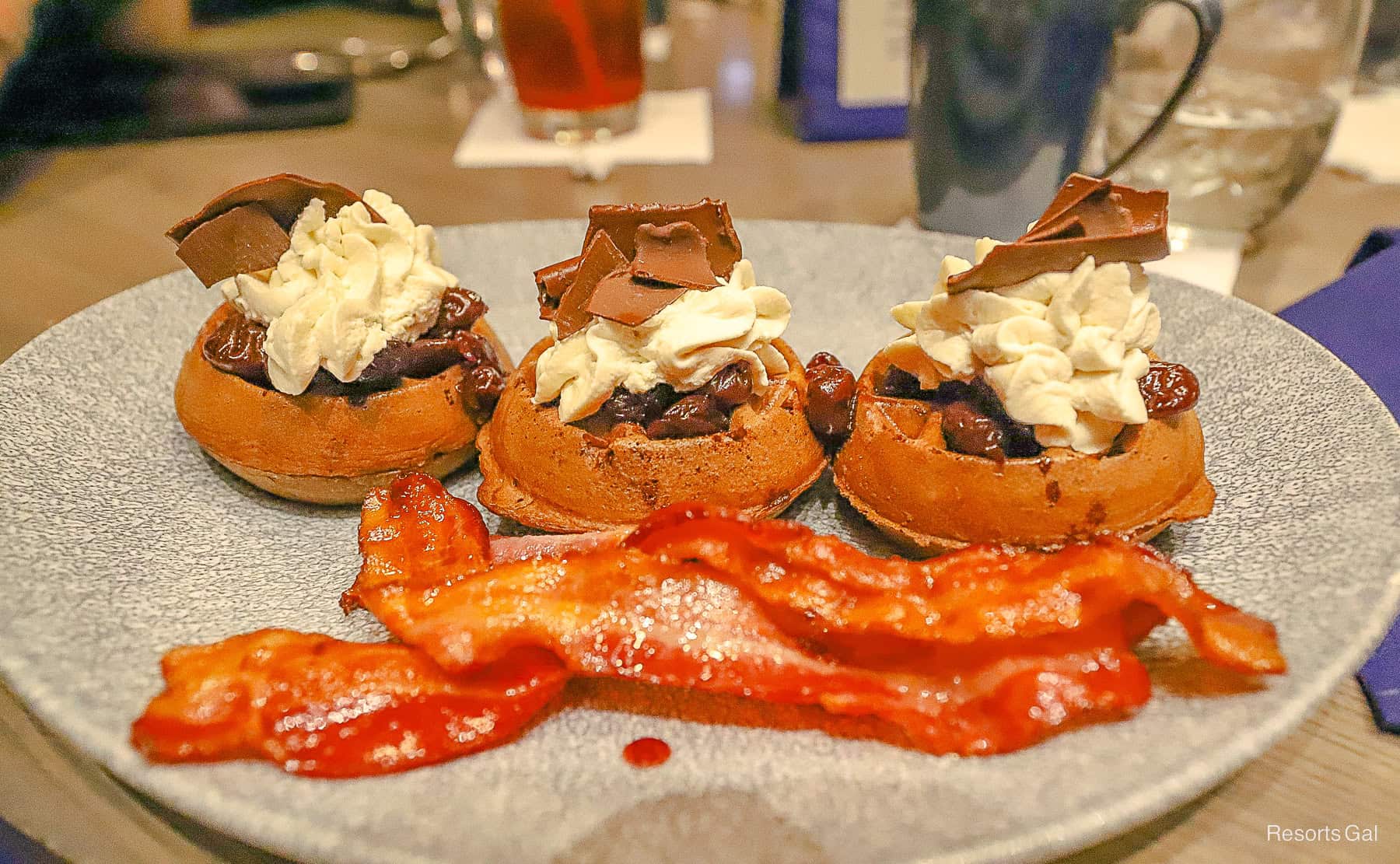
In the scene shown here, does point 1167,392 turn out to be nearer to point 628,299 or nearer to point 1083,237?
point 1083,237

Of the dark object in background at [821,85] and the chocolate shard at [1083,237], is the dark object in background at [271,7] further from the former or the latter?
the chocolate shard at [1083,237]

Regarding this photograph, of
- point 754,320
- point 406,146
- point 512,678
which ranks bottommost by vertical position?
point 406,146

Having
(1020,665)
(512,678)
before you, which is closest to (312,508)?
(512,678)

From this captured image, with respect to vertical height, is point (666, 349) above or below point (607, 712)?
above

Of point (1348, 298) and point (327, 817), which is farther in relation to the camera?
point (1348, 298)

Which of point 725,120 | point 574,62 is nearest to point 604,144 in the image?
point 574,62

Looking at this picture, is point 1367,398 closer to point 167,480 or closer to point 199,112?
point 167,480

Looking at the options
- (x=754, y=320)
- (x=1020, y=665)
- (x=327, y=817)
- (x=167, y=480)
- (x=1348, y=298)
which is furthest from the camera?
(x=1348, y=298)
